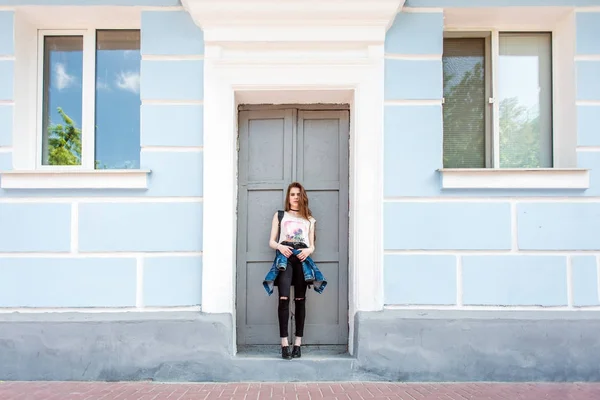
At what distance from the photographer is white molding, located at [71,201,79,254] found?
5.31m

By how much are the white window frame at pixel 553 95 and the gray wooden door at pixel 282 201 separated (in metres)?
1.21

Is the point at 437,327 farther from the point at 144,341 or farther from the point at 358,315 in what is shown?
the point at 144,341

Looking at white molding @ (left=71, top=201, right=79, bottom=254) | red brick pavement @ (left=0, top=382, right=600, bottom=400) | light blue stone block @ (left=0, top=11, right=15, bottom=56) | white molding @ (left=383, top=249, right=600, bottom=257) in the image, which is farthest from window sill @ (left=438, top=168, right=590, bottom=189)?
light blue stone block @ (left=0, top=11, right=15, bottom=56)

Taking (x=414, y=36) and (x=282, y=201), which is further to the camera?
(x=282, y=201)

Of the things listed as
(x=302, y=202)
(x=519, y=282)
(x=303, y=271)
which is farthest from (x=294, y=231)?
(x=519, y=282)

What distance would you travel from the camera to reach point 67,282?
17.3 ft

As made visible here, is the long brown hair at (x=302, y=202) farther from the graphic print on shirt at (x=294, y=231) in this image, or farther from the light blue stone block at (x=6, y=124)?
the light blue stone block at (x=6, y=124)

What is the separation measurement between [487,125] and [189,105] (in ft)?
10.2

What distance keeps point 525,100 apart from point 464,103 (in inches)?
26.0

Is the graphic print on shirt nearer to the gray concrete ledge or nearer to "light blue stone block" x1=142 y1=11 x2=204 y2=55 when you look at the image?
the gray concrete ledge

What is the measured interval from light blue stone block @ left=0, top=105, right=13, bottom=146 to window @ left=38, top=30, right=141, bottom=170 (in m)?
0.35

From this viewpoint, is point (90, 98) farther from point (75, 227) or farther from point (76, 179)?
point (75, 227)

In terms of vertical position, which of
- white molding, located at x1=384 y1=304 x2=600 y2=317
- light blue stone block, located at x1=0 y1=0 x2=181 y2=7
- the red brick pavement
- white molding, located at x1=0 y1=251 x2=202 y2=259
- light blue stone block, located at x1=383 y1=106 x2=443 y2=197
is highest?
light blue stone block, located at x1=0 y1=0 x2=181 y2=7

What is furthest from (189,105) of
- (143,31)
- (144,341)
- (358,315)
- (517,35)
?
(517,35)
